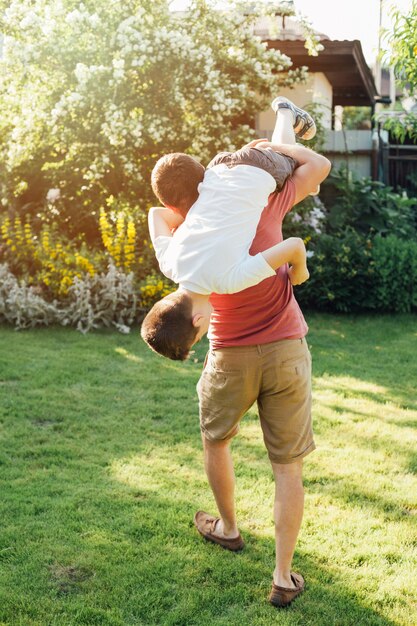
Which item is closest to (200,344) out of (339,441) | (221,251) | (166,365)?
(166,365)

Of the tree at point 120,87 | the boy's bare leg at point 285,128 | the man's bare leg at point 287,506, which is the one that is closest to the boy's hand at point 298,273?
the boy's bare leg at point 285,128

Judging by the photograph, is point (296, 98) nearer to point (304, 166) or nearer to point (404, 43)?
point (404, 43)

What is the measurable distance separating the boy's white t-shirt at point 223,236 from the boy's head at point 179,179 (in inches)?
2.5

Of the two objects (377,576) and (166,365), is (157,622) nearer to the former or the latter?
(377,576)

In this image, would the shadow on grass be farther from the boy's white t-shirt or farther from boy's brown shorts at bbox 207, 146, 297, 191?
boy's brown shorts at bbox 207, 146, 297, 191

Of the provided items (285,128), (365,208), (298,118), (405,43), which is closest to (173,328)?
(285,128)

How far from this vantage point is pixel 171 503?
3.99 m

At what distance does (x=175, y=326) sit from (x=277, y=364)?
504mm

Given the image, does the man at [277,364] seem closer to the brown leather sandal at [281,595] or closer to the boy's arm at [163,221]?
the brown leather sandal at [281,595]

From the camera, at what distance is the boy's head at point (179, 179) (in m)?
2.89

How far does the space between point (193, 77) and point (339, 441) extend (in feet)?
16.7

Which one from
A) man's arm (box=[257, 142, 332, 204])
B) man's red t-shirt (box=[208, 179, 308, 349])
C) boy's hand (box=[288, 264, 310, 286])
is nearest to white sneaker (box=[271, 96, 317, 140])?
man's arm (box=[257, 142, 332, 204])

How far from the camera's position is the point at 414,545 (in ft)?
11.7

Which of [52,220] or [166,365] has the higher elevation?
[52,220]
